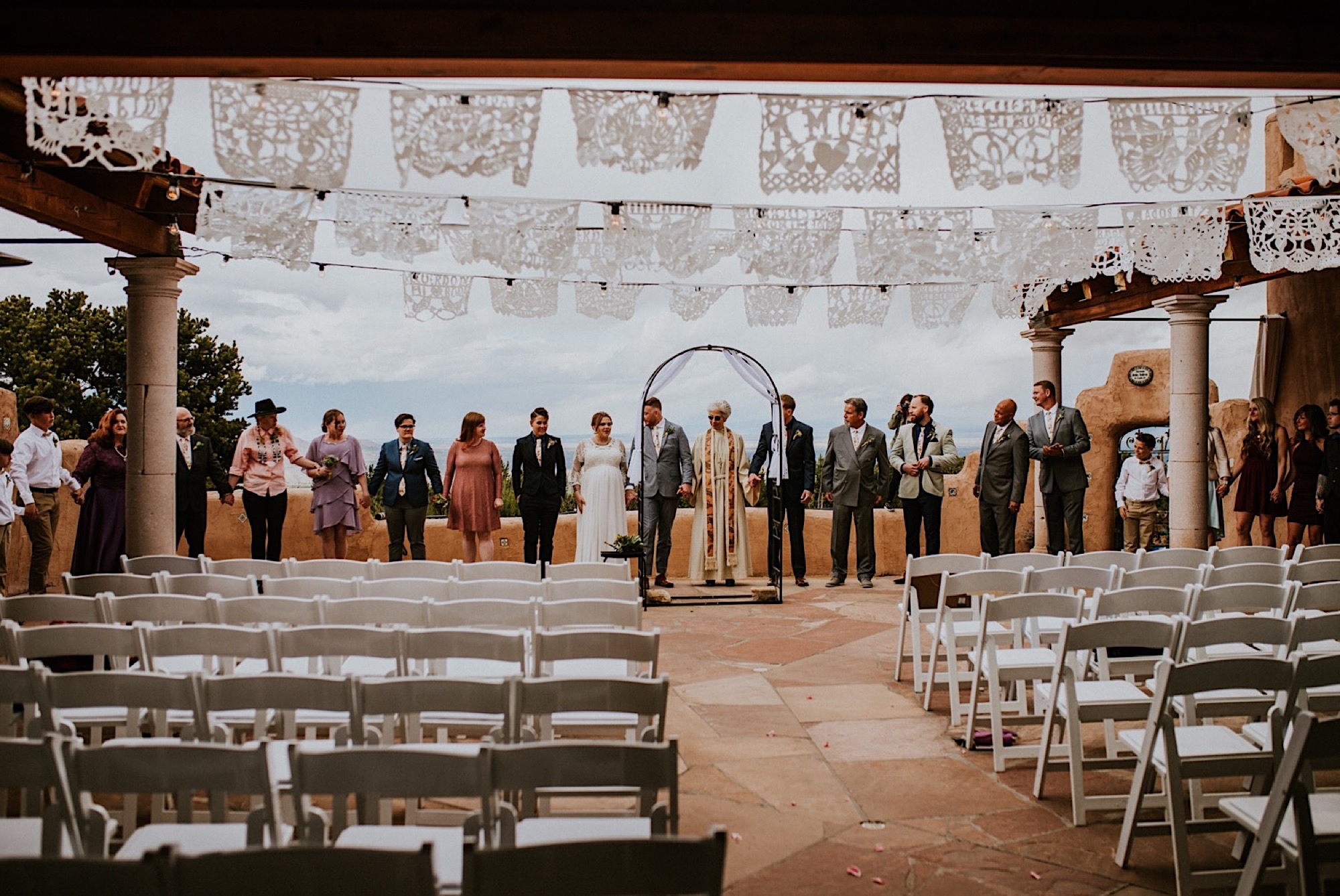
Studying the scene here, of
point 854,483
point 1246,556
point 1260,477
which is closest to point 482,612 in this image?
point 1246,556

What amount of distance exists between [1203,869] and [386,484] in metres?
7.73

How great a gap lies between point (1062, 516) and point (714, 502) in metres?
3.24

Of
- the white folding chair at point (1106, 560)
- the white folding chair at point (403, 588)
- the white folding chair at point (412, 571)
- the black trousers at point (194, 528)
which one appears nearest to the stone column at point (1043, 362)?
the white folding chair at point (1106, 560)

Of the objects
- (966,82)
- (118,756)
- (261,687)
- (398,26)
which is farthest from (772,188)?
(118,756)

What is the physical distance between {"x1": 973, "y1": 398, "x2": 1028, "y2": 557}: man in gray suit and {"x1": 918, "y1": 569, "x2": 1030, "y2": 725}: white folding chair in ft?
13.2

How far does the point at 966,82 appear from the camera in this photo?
4.11 metres

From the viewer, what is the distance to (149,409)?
7.60 m

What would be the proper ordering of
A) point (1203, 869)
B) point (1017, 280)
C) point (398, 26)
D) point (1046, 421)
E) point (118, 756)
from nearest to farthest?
point (118, 756), point (1203, 869), point (398, 26), point (1017, 280), point (1046, 421)

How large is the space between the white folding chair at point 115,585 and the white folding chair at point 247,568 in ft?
2.11

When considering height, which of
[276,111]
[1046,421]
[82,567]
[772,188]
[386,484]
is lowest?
[82,567]

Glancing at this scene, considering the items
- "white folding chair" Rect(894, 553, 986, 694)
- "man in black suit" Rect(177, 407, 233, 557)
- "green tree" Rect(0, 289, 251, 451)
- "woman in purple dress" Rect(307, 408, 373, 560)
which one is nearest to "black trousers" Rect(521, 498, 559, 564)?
"woman in purple dress" Rect(307, 408, 373, 560)

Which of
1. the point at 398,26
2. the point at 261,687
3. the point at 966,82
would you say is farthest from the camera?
the point at 966,82

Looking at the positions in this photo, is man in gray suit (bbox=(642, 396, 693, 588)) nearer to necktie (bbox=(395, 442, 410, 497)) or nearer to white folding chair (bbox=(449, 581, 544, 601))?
necktie (bbox=(395, 442, 410, 497))

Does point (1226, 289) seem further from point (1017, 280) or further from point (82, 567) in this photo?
point (82, 567)
